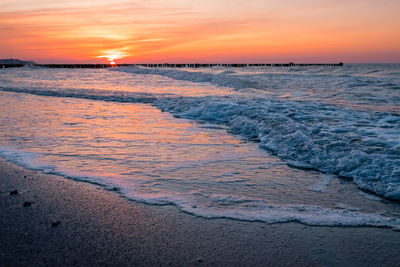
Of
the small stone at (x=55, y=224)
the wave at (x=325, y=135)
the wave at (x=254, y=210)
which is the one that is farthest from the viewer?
the wave at (x=325, y=135)

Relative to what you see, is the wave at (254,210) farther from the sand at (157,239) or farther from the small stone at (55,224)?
the small stone at (55,224)

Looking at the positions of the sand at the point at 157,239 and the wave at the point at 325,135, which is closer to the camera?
the sand at the point at 157,239

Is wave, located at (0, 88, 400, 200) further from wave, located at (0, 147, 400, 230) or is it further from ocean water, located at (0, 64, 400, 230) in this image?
wave, located at (0, 147, 400, 230)

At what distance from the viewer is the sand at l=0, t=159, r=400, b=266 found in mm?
2293

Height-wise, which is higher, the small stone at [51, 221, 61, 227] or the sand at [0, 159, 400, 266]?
the small stone at [51, 221, 61, 227]

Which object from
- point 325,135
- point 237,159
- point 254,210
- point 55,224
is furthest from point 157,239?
point 325,135

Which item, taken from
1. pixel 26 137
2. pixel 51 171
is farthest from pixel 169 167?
pixel 26 137

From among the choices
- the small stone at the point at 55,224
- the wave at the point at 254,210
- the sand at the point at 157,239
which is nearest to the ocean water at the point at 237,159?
the wave at the point at 254,210

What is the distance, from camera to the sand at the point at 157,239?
229 centimetres

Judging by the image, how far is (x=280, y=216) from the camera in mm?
3053

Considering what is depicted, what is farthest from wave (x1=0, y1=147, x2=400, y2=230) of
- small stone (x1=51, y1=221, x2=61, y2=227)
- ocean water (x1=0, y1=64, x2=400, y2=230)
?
small stone (x1=51, y1=221, x2=61, y2=227)

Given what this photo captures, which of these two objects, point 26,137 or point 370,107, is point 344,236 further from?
point 370,107

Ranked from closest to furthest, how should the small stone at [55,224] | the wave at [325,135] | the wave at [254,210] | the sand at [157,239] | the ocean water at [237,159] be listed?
the sand at [157,239]
the small stone at [55,224]
the wave at [254,210]
the ocean water at [237,159]
the wave at [325,135]

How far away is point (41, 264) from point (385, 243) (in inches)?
99.2
